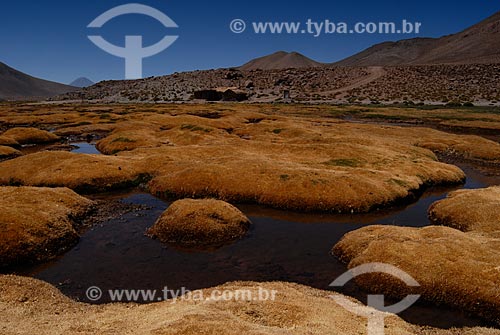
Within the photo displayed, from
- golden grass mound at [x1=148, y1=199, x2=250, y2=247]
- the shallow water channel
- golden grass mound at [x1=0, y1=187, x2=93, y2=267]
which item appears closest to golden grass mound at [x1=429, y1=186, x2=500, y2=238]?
the shallow water channel

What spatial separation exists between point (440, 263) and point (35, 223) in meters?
20.8

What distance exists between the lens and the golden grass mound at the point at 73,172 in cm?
3444

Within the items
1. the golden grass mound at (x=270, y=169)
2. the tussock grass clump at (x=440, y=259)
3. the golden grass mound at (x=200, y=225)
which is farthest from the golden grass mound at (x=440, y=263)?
the golden grass mound at (x=270, y=169)

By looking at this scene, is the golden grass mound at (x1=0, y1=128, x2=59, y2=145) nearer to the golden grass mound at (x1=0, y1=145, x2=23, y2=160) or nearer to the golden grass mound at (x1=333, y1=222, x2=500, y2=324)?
the golden grass mound at (x1=0, y1=145, x2=23, y2=160)

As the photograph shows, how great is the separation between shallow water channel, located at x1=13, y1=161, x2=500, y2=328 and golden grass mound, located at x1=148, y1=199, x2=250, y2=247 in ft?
2.53

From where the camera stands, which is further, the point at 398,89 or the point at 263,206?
the point at 398,89

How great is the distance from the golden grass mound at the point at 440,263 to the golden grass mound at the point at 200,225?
263 inches

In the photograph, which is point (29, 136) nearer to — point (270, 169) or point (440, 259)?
point (270, 169)

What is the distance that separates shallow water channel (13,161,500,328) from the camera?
18906mm

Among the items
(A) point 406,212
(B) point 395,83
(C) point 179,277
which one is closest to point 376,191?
(A) point 406,212

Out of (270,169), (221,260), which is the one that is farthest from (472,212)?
(221,260)

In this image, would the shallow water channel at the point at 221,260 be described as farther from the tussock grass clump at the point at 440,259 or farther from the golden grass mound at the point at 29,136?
the golden grass mound at the point at 29,136

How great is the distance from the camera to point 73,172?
3538cm

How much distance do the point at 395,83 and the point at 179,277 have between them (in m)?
175
